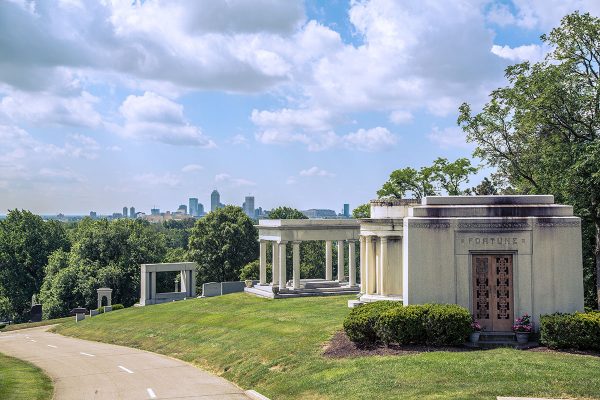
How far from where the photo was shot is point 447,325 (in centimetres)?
2380

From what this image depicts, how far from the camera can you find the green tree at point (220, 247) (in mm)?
78125

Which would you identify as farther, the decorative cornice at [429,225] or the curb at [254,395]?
the decorative cornice at [429,225]

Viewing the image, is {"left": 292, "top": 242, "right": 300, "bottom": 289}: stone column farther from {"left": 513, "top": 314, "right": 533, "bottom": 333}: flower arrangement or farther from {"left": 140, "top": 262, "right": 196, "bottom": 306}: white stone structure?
{"left": 513, "top": 314, "right": 533, "bottom": 333}: flower arrangement

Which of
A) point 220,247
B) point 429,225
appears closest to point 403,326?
point 429,225

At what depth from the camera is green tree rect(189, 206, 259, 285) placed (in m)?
78.1

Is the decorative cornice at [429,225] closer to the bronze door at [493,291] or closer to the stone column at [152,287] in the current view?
the bronze door at [493,291]

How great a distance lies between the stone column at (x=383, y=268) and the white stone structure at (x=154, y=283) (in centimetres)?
3433

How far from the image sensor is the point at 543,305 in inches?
992

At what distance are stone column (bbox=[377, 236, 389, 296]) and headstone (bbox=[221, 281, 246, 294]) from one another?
2642 centimetres

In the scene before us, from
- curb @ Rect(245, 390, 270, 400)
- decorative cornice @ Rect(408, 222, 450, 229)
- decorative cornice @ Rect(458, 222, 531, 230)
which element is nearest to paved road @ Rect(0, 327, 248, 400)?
curb @ Rect(245, 390, 270, 400)

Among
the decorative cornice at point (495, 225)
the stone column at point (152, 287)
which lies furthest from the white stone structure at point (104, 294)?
the decorative cornice at point (495, 225)

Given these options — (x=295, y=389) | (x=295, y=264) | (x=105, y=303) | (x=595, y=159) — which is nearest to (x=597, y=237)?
(x=595, y=159)

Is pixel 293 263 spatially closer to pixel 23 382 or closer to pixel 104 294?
pixel 104 294

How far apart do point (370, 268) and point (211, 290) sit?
86.7 ft
